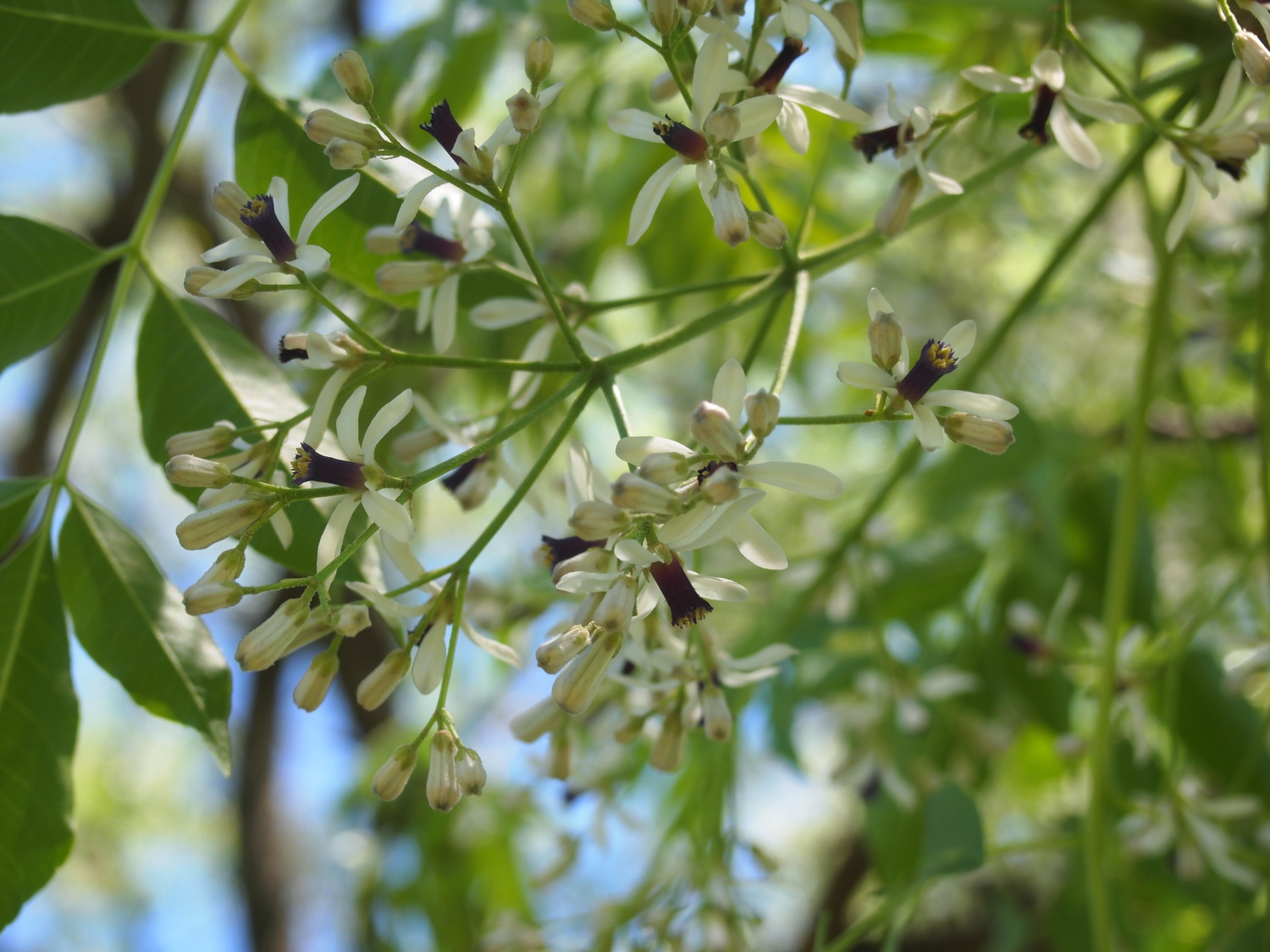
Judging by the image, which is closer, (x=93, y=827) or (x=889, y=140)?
(x=889, y=140)

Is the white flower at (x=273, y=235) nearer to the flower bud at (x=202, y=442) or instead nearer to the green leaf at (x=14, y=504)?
the flower bud at (x=202, y=442)

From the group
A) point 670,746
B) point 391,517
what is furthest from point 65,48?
point 670,746

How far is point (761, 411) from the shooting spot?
77cm

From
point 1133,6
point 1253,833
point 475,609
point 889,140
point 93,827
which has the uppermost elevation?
point 889,140

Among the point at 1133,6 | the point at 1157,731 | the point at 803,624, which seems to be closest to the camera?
the point at 1133,6

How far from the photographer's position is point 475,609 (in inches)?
61.7

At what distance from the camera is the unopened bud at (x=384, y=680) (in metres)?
0.88

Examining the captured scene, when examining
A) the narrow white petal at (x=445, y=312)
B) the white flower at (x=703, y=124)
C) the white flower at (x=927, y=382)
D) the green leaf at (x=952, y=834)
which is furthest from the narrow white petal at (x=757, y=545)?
the green leaf at (x=952, y=834)

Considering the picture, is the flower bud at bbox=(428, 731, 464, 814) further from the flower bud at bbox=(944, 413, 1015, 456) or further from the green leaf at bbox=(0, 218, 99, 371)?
the green leaf at bbox=(0, 218, 99, 371)

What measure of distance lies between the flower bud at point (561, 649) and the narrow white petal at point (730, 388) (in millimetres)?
197

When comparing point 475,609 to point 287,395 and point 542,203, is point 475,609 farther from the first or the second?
point 542,203

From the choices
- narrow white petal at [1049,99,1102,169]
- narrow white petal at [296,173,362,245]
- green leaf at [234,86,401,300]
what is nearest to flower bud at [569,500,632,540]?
narrow white petal at [296,173,362,245]

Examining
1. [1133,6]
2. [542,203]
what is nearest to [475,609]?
[1133,6]

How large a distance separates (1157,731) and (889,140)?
145 centimetres
